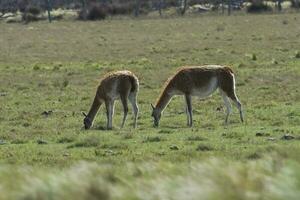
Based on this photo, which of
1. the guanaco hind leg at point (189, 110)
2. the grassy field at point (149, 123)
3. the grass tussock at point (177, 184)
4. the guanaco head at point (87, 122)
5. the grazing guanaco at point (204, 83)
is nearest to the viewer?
the grass tussock at point (177, 184)

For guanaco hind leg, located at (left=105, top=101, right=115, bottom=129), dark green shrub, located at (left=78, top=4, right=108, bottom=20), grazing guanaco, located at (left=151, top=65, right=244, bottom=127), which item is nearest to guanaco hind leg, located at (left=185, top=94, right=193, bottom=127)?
grazing guanaco, located at (left=151, top=65, right=244, bottom=127)

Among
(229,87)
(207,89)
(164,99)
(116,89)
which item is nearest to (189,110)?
(207,89)

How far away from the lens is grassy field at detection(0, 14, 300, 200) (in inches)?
191

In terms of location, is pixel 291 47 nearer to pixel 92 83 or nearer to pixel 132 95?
pixel 92 83

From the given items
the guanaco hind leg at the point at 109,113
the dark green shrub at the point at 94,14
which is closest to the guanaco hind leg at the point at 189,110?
the guanaco hind leg at the point at 109,113

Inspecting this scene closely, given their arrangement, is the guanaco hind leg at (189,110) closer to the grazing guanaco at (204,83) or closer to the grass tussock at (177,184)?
the grazing guanaco at (204,83)

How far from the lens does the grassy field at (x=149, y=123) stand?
4.85 m

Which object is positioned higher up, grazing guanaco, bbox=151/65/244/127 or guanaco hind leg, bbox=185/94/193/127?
grazing guanaco, bbox=151/65/244/127

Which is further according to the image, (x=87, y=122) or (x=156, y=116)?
(x=156, y=116)

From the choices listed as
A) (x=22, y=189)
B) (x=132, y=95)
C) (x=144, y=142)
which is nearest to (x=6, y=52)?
(x=132, y=95)

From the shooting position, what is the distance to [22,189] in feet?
16.0

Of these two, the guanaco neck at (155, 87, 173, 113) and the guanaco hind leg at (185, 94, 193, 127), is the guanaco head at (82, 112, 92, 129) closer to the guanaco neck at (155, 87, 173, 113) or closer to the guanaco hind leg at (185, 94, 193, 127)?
the guanaco neck at (155, 87, 173, 113)

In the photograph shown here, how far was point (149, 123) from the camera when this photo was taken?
20.6 m

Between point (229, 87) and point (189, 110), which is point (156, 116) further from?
point (229, 87)
